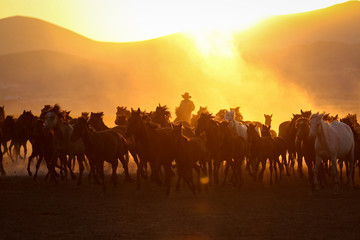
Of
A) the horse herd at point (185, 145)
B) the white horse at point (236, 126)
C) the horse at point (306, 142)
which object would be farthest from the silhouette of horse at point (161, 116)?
the horse at point (306, 142)

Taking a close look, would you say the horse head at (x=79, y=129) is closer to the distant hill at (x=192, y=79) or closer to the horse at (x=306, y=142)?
the horse at (x=306, y=142)

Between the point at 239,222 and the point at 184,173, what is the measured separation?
443 cm

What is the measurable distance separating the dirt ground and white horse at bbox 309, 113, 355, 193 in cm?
81

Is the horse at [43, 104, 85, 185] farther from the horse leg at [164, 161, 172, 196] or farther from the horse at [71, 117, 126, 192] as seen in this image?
the horse leg at [164, 161, 172, 196]

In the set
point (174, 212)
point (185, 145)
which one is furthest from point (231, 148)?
point (174, 212)

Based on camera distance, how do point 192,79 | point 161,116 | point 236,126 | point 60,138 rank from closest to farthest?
point 60,138 → point 161,116 → point 236,126 → point 192,79

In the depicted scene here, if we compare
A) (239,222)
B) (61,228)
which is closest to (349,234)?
(239,222)

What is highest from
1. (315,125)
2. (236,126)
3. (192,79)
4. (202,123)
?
(192,79)

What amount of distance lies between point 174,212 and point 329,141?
6.01 m

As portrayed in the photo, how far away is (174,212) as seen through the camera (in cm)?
1403

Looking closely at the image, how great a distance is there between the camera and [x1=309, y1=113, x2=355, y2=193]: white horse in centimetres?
1762

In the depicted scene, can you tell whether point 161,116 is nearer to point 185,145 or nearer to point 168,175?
point 185,145

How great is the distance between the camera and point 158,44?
19400cm

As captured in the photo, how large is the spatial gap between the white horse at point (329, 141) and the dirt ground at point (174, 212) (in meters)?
0.81
